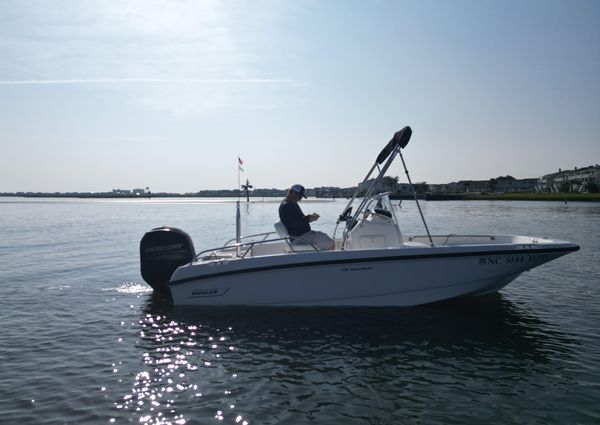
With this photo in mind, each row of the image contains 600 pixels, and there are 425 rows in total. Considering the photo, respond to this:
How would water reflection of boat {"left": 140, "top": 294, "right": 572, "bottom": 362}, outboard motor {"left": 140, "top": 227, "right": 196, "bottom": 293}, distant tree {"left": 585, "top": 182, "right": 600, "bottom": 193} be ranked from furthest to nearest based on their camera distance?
distant tree {"left": 585, "top": 182, "right": 600, "bottom": 193} < outboard motor {"left": 140, "top": 227, "right": 196, "bottom": 293} < water reflection of boat {"left": 140, "top": 294, "right": 572, "bottom": 362}

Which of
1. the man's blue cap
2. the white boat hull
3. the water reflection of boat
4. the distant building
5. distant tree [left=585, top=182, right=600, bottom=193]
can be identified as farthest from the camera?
the distant building

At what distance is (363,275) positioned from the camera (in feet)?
28.2

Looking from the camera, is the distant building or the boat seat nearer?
the boat seat

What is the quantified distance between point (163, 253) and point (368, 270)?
4710 millimetres

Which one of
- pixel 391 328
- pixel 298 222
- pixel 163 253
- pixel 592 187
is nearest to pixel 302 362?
pixel 391 328

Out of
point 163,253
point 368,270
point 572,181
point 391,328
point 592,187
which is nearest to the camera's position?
point 391,328

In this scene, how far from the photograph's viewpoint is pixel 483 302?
980cm

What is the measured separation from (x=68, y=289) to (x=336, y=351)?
28.7ft

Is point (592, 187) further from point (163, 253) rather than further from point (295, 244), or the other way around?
point (163, 253)

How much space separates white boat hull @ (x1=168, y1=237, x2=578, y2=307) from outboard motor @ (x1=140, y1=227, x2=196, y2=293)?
847 millimetres

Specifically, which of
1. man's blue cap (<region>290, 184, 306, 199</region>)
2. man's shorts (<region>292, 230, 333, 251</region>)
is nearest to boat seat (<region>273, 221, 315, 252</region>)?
man's shorts (<region>292, 230, 333, 251</region>)

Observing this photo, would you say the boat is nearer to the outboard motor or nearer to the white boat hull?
the white boat hull

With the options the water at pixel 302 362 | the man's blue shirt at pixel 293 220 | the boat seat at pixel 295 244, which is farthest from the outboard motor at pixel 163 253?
the man's blue shirt at pixel 293 220

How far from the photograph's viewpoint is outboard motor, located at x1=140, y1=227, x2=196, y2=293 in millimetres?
9961
